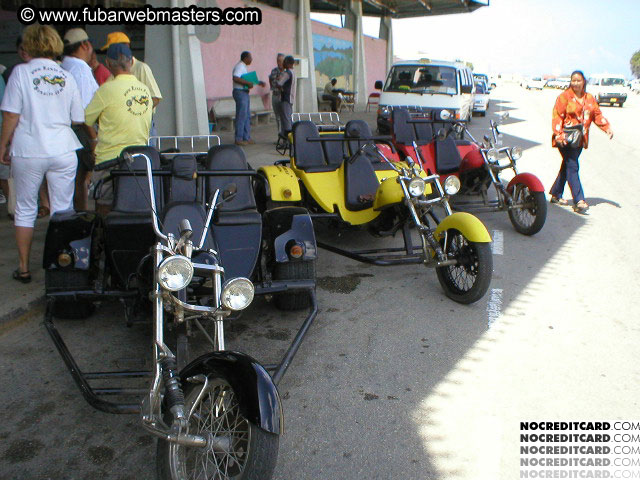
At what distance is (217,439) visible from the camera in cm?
235

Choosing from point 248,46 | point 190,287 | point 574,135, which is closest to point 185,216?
point 190,287

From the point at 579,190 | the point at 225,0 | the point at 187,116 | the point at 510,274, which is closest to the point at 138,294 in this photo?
the point at 510,274

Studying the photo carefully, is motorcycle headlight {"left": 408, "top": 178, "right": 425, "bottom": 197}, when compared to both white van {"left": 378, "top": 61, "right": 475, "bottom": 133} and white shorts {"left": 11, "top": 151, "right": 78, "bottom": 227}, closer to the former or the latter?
white shorts {"left": 11, "top": 151, "right": 78, "bottom": 227}

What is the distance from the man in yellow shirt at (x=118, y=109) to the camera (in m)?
4.94

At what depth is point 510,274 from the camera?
18.3ft

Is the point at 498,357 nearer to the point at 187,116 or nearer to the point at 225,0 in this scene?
the point at 187,116

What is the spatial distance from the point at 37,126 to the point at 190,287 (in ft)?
6.53

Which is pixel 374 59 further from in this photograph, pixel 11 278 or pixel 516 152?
pixel 11 278

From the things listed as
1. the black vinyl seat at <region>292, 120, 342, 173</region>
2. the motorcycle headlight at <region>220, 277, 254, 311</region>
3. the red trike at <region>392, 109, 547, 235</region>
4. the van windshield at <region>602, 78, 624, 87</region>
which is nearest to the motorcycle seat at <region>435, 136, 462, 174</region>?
the red trike at <region>392, 109, 547, 235</region>

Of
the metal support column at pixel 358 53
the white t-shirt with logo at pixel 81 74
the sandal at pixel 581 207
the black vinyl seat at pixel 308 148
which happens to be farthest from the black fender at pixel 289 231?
the metal support column at pixel 358 53

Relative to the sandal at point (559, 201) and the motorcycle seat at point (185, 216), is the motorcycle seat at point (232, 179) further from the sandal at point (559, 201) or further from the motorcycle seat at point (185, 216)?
the sandal at point (559, 201)

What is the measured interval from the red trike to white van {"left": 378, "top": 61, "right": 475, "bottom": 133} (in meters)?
4.59

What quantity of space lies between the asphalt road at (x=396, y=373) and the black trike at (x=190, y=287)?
24 centimetres

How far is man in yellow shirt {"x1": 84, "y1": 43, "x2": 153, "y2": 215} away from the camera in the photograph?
4.94 metres
